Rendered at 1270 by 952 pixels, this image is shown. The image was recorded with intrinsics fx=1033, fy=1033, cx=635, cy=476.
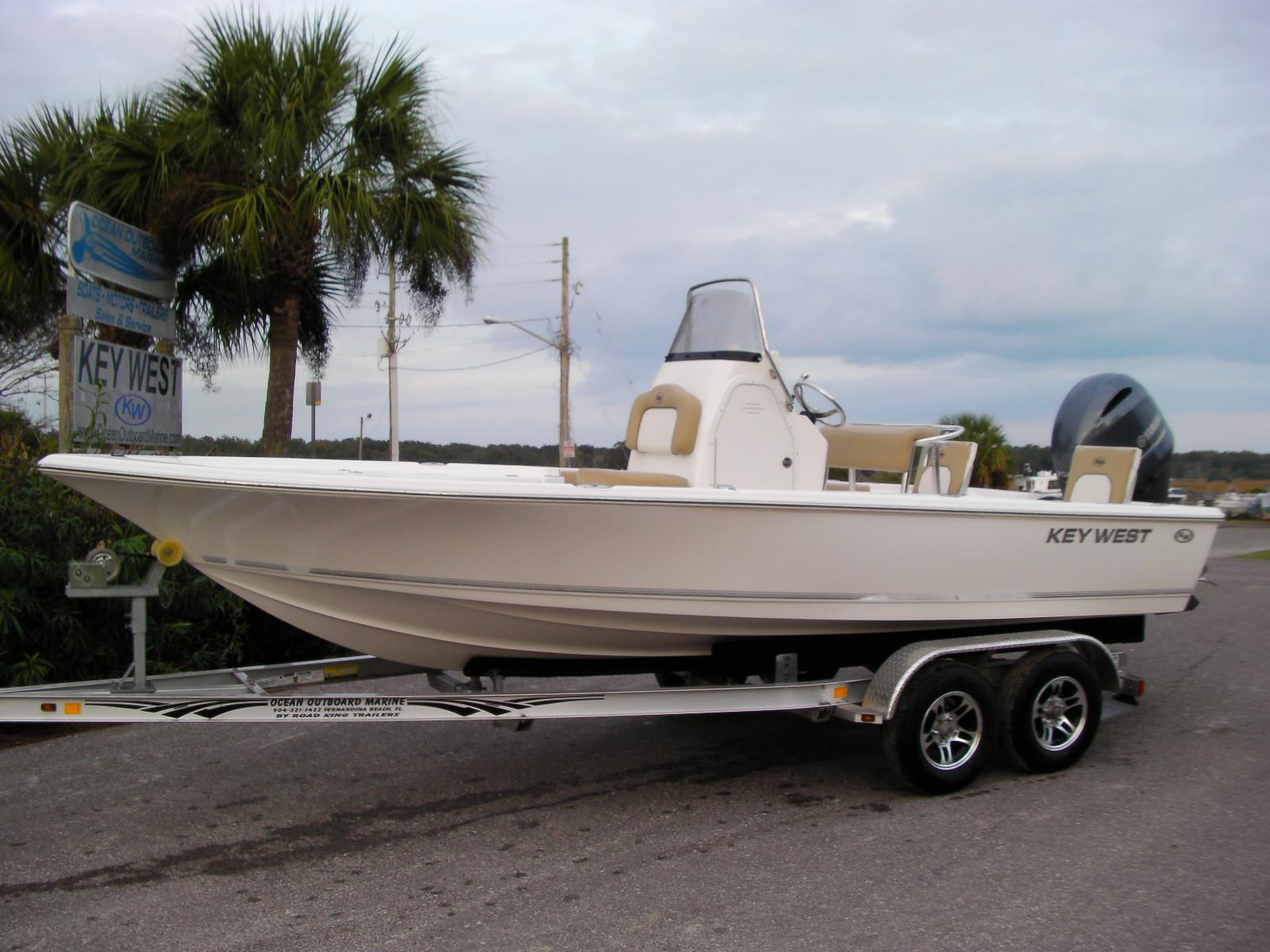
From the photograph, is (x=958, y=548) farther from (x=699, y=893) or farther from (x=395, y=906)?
(x=395, y=906)

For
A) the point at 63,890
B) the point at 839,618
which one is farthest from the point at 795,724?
the point at 63,890

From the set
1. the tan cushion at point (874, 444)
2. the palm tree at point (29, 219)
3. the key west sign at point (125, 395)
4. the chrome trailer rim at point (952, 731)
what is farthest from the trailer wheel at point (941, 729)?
the palm tree at point (29, 219)

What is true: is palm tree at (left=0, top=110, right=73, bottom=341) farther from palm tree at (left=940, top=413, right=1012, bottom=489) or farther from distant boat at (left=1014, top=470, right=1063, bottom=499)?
palm tree at (left=940, top=413, right=1012, bottom=489)

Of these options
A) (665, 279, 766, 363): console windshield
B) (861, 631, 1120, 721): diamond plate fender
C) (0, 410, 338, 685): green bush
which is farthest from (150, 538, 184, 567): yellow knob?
(861, 631, 1120, 721): diamond plate fender

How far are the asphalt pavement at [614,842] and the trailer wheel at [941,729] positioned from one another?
0.13m

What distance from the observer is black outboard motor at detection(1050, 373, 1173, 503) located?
6.87m

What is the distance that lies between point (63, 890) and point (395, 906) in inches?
46.1

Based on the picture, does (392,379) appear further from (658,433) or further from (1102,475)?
(1102,475)

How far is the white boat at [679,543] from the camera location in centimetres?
397

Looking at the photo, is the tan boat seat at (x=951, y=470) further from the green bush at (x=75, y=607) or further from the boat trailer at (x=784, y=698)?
the green bush at (x=75, y=607)

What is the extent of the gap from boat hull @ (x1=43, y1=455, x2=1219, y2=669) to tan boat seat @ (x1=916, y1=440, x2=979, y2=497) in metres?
0.64

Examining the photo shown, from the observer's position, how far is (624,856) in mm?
3945

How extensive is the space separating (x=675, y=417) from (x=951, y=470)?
1.64 metres

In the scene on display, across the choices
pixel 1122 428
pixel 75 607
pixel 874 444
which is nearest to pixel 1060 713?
pixel 874 444
